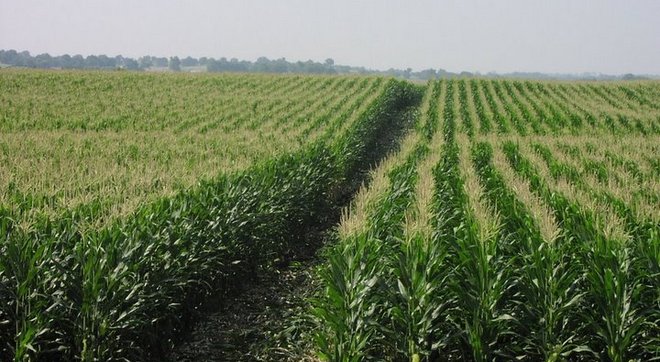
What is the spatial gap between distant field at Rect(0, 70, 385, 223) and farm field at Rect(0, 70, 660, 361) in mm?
170

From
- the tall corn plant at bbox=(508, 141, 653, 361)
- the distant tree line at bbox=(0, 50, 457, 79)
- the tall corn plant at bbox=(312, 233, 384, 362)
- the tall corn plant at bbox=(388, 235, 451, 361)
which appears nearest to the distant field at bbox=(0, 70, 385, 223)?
the tall corn plant at bbox=(312, 233, 384, 362)

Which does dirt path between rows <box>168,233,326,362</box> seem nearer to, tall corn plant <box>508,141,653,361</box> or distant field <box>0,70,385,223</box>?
distant field <box>0,70,385,223</box>

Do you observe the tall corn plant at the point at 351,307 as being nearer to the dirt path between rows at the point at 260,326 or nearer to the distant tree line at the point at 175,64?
the dirt path between rows at the point at 260,326

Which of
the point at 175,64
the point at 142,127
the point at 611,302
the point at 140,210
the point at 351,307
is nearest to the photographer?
the point at 611,302

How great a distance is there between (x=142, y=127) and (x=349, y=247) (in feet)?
67.2

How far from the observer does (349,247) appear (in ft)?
21.9

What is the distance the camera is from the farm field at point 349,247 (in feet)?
18.6

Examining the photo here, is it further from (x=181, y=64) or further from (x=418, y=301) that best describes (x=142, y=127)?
(x=181, y=64)

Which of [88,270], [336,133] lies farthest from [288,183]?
[336,133]

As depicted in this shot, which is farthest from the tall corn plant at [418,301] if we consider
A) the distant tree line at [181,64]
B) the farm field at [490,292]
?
the distant tree line at [181,64]

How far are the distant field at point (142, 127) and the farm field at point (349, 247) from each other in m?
0.17

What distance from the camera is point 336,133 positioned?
2320 centimetres

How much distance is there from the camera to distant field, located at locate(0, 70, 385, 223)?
11.2 m

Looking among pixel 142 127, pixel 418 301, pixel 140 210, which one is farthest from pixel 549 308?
pixel 142 127
